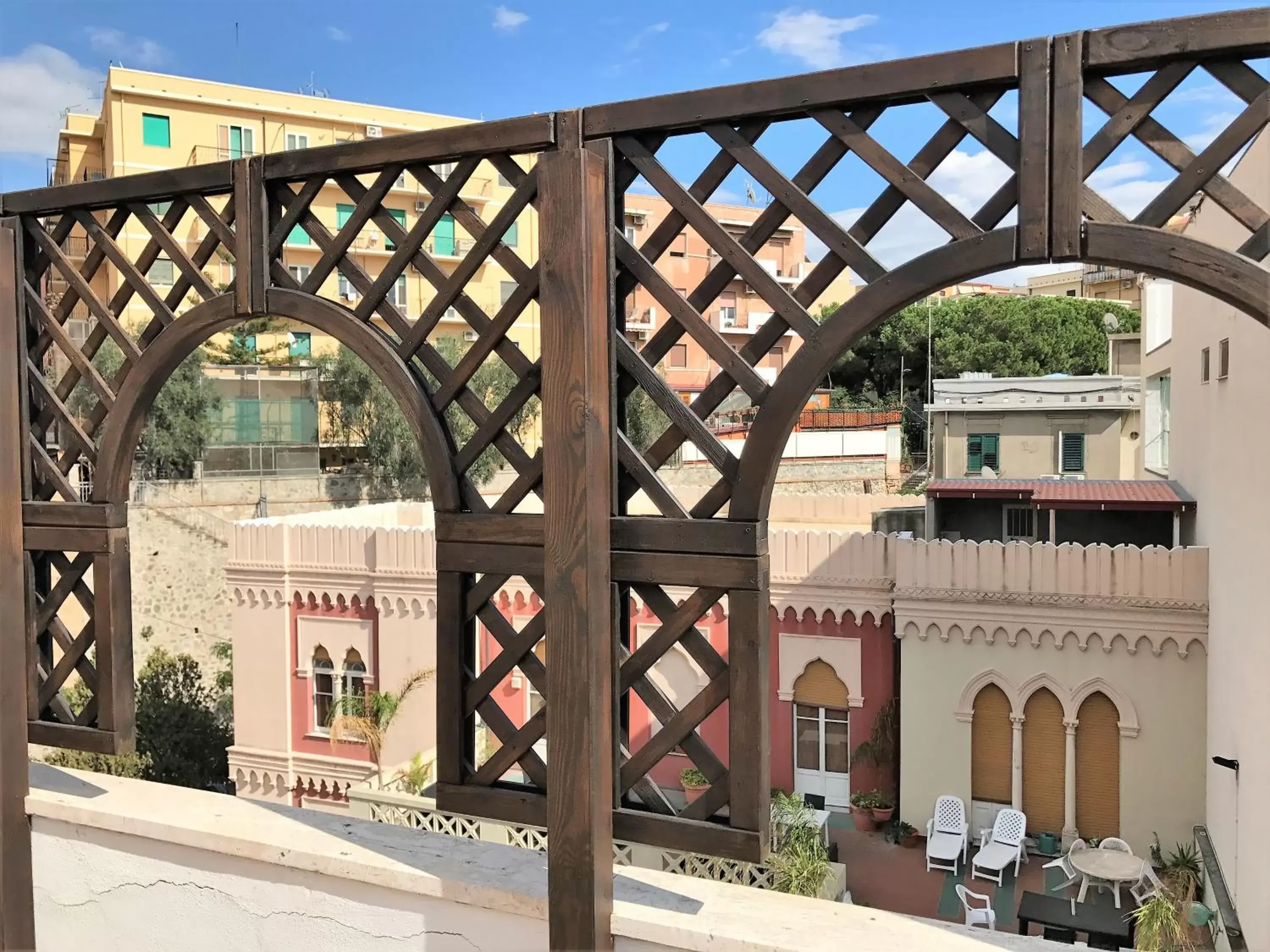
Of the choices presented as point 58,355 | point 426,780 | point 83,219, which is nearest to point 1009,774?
point 426,780

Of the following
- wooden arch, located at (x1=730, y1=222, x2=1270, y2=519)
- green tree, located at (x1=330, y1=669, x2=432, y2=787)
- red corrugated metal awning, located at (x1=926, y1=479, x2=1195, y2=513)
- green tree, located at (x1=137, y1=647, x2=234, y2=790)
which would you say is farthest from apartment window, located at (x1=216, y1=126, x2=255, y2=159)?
wooden arch, located at (x1=730, y1=222, x2=1270, y2=519)

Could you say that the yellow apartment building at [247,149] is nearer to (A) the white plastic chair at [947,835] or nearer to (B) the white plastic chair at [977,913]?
(A) the white plastic chair at [947,835]

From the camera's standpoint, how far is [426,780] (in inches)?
426

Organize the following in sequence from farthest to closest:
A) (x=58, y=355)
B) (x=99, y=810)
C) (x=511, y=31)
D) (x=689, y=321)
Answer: (x=511, y=31) → (x=58, y=355) → (x=99, y=810) → (x=689, y=321)

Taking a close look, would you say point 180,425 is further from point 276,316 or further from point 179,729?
point 276,316

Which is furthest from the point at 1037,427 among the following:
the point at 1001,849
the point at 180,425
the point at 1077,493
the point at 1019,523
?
the point at 180,425

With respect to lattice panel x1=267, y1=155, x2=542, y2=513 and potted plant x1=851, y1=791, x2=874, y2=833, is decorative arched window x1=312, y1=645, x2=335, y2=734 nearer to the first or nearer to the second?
potted plant x1=851, y1=791, x2=874, y2=833

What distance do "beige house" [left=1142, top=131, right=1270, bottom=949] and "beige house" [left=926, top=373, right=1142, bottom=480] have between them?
719 cm

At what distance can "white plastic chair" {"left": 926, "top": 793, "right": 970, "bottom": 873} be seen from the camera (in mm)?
9656

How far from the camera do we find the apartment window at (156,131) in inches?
938

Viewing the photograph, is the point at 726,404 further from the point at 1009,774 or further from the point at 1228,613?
the point at 1228,613

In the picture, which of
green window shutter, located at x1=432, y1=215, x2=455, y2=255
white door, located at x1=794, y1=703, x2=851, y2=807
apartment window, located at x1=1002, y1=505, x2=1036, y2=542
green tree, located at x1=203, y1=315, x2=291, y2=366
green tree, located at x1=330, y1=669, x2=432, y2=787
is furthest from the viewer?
green window shutter, located at x1=432, y1=215, x2=455, y2=255

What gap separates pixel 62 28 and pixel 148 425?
11.3m

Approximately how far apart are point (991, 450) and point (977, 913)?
38.7 feet
